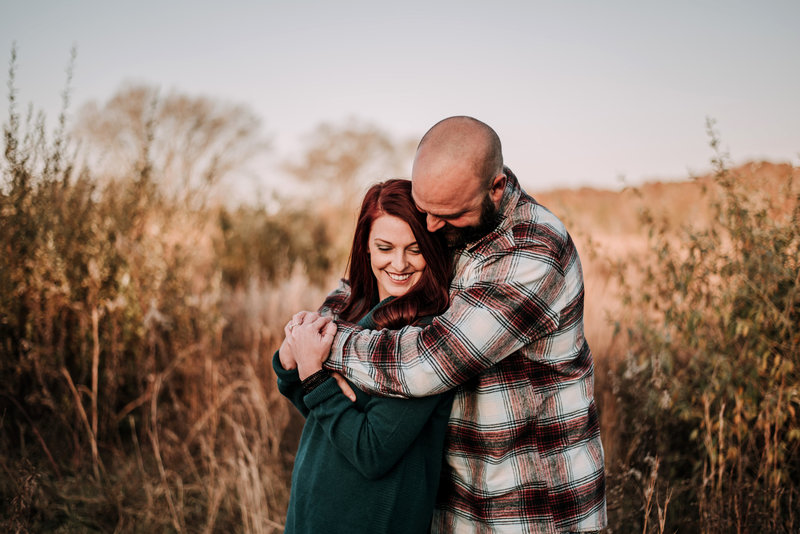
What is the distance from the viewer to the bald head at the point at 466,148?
5.74 ft

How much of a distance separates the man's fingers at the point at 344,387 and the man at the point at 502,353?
0.05 metres

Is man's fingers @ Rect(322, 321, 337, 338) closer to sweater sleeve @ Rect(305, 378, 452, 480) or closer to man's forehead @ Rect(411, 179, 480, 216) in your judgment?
sweater sleeve @ Rect(305, 378, 452, 480)

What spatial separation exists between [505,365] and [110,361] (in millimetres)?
3355

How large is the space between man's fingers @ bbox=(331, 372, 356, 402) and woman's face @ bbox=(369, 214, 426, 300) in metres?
0.44

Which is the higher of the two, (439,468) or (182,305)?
(182,305)

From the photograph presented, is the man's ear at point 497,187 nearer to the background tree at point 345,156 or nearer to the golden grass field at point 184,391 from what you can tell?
the golden grass field at point 184,391

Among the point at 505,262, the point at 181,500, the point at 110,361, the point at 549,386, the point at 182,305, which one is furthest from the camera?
the point at 182,305

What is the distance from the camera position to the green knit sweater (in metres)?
1.59

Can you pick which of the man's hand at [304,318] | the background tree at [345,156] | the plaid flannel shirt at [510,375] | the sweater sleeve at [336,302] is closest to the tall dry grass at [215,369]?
the plaid flannel shirt at [510,375]

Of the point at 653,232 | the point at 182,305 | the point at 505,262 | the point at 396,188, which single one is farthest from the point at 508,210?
the point at 182,305

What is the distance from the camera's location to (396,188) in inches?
84.0

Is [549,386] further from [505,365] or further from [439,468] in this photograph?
[439,468]

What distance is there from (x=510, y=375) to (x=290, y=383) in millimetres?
757

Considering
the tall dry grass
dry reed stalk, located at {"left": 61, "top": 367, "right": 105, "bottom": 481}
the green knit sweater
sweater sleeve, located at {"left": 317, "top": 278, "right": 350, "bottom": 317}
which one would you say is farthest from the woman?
dry reed stalk, located at {"left": 61, "top": 367, "right": 105, "bottom": 481}
